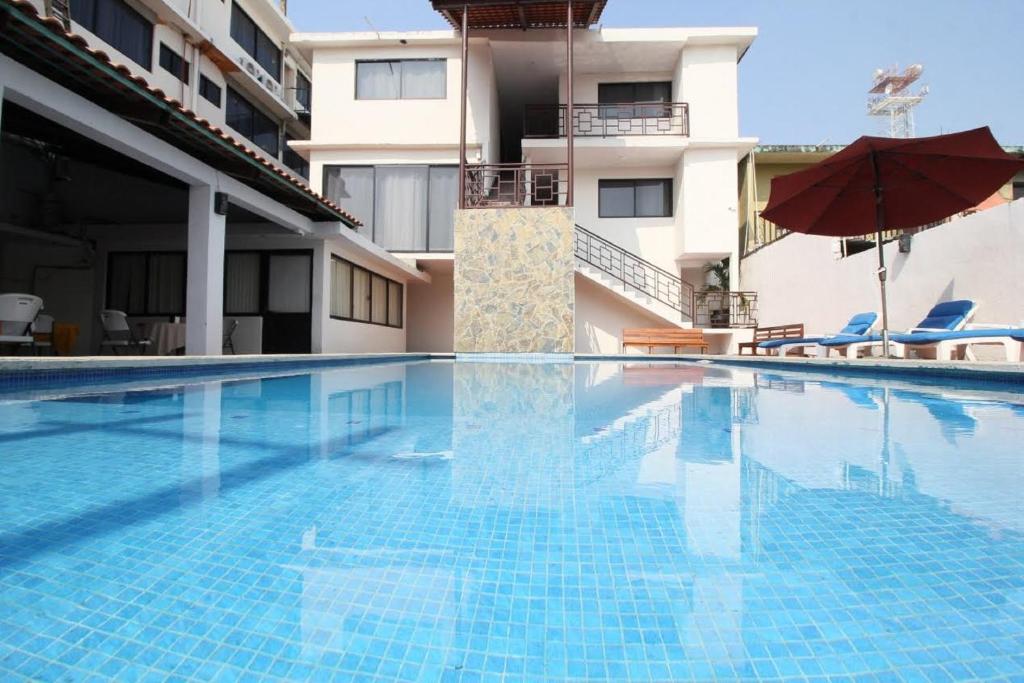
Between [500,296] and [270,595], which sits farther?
[500,296]

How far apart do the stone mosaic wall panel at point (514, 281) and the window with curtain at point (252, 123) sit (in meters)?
8.66

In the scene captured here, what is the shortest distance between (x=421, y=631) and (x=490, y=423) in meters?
2.22

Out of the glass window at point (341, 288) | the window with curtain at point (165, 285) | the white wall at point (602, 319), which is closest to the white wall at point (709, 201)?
the white wall at point (602, 319)

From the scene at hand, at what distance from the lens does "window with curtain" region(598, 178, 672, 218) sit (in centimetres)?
1462

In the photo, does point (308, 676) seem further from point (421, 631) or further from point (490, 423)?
point (490, 423)

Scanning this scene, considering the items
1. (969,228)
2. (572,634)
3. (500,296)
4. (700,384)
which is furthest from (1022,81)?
(572,634)

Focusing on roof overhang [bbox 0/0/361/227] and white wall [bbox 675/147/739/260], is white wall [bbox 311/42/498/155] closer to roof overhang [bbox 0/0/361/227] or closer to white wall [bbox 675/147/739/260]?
white wall [bbox 675/147/739/260]

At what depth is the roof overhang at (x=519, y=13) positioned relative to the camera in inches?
460

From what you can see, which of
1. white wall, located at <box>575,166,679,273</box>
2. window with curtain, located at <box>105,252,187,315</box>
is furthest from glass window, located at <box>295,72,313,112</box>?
white wall, located at <box>575,166,679,273</box>

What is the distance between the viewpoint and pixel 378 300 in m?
13.4

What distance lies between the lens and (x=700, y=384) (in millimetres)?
5883

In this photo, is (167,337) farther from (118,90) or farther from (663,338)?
(663,338)

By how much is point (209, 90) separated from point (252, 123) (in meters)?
2.23

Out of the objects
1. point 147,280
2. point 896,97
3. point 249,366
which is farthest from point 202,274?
point 896,97
